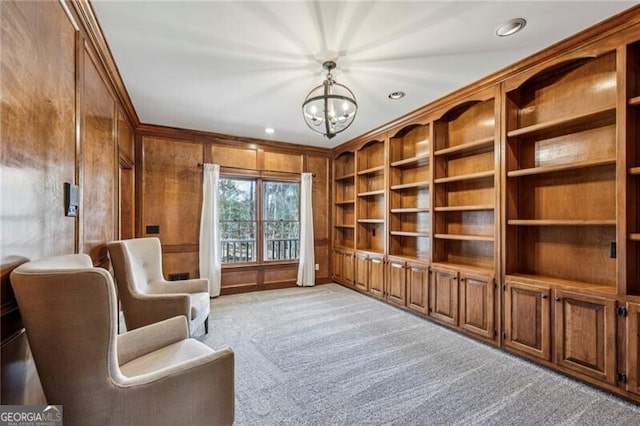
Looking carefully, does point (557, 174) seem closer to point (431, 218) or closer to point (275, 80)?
point (431, 218)

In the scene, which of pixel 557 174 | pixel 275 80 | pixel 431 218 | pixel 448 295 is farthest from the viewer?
pixel 431 218

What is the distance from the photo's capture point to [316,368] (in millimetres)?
2521

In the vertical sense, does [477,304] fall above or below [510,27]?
below

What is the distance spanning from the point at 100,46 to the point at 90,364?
234 cm

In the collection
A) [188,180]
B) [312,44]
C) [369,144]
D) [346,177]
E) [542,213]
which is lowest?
[542,213]

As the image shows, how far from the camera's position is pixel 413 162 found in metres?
4.19

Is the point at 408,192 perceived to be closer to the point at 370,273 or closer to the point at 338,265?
the point at 370,273

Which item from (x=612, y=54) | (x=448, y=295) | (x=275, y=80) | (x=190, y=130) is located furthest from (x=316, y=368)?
(x=190, y=130)

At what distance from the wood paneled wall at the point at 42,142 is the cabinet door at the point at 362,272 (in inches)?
143

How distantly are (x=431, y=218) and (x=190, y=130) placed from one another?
3946 millimetres

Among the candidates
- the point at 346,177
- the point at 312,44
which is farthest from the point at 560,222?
the point at 346,177

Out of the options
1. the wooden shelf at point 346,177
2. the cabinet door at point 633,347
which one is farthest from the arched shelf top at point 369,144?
the cabinet door at point 633,347

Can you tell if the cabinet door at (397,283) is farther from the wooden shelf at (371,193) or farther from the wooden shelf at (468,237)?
the wooden shelf at (371,193)

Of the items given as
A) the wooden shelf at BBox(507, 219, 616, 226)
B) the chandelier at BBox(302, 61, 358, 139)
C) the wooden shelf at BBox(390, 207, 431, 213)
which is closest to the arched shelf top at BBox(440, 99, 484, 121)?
the wooden shelf at BBox(390, 207, 431, 213)
